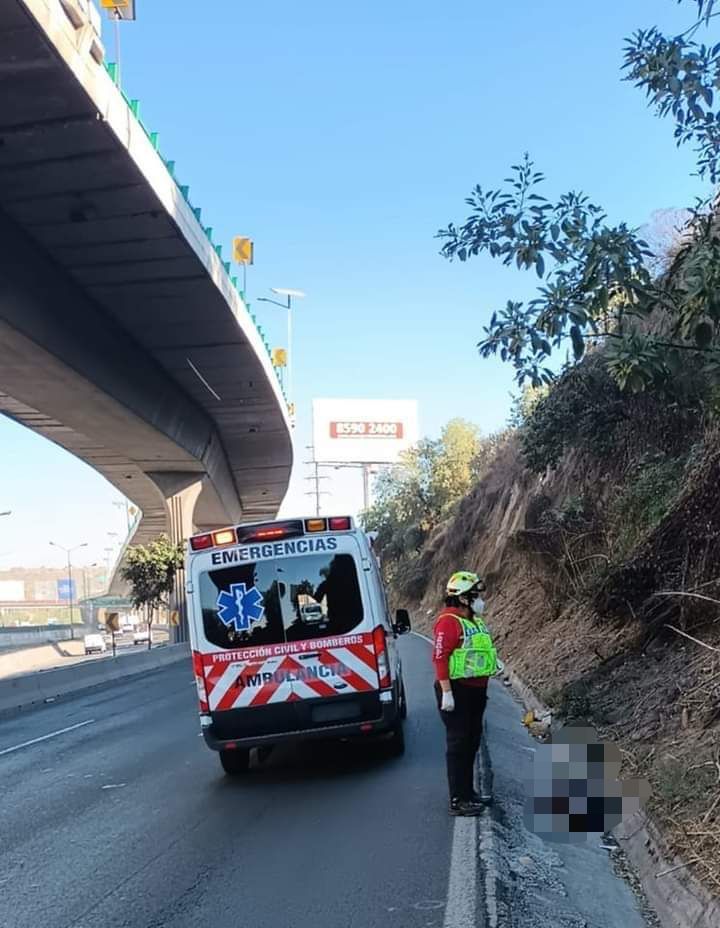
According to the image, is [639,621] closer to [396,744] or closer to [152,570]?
[396,744]

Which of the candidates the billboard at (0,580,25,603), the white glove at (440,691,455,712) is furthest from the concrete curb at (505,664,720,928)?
the billboard at (0,580,25,603)

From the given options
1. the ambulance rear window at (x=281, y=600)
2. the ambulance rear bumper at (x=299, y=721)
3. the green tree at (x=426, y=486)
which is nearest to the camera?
the ambulance rear bumper at (x=299, y=721)

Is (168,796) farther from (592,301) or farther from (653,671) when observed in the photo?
(592,301)

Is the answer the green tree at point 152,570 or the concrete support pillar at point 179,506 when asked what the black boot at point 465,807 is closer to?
the concrete support pillar at point 179,506

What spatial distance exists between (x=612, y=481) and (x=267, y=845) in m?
11.7

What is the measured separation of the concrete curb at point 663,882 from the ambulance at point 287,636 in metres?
3.07

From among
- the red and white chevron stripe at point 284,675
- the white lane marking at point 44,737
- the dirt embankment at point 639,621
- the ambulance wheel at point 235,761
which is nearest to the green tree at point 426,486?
the dirt embankment at point 639,621

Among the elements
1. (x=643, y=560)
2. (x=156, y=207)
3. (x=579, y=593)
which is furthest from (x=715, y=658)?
(x=156, y=207)

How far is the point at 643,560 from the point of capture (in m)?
10.5

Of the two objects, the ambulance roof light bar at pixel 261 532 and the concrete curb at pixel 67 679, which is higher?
the ambulance roof light bar at pixel 261 532

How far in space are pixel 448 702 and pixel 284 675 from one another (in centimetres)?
239

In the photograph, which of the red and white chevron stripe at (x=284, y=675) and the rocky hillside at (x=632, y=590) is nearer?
the rocky hillside at (x=632, y=590)

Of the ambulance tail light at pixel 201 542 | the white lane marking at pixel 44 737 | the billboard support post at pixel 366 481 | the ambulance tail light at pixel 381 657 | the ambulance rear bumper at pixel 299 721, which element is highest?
the billboard support post at pixel 366 481

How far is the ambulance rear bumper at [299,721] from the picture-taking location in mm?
8742
